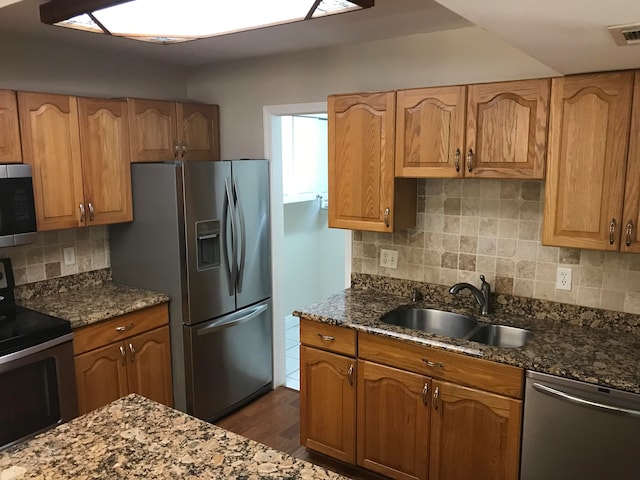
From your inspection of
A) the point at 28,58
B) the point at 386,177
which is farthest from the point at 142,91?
the point at 386,177

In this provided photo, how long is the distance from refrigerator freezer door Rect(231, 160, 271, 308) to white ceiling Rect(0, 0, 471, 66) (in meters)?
0.73

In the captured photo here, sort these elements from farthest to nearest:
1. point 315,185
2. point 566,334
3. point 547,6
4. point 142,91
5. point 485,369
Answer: point 315,185, point 142,91, point 566,334, point 485,369, point 547,6

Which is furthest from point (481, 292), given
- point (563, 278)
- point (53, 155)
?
point (53, 155)

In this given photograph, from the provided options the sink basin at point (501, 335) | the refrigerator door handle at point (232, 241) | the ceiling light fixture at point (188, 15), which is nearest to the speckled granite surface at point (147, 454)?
the ceiling light fixture at point (188, 15)

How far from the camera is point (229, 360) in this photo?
11.2 feet

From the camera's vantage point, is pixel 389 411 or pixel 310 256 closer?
pixel 389 411

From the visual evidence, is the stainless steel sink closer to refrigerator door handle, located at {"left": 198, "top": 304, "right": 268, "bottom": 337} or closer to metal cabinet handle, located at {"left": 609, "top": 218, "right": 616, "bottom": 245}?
metal cabinet handle, located at {"left": 609, "top": 218, "right": 616, "bottom": 245}

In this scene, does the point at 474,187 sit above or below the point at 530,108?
below

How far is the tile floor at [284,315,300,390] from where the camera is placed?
4.00 metres

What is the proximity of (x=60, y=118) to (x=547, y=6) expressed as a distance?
8.32ft

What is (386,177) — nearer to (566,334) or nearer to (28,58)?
(566,334)

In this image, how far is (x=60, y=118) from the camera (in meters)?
2.82

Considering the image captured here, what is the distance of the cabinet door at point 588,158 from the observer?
6.93 ft

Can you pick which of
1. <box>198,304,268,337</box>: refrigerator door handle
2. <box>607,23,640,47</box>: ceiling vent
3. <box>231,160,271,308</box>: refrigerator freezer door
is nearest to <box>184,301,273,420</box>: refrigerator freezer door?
<box>198,304,268,337</box>: refrigerator door handle
